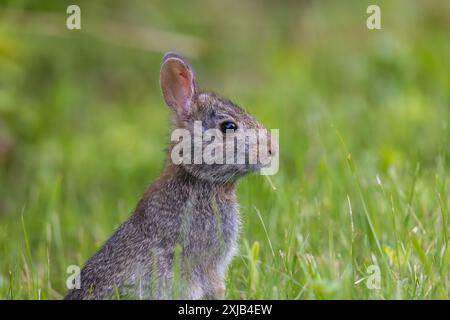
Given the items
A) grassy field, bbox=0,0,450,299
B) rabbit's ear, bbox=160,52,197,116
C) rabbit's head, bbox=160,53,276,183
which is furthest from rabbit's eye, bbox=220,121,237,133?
grassy field, bbox=0,0,450,299

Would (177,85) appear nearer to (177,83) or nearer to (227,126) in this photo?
(177,83)

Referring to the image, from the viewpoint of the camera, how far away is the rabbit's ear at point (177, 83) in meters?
5.02

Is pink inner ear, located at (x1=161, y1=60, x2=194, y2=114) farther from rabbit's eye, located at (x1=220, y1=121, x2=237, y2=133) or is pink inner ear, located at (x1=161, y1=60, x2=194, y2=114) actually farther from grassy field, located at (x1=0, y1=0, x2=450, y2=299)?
grassy field, located at (x1=0, y1=0, x2=450, y2=299)

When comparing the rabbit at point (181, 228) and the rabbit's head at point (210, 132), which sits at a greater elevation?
the rabbit's head at point (210, 132)

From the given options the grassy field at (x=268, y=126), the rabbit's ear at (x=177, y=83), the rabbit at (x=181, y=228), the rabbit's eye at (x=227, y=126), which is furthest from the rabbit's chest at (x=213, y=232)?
the rabbit's ear at (x=177, y=83)

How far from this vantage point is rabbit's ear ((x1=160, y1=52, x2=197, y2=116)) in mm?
5020

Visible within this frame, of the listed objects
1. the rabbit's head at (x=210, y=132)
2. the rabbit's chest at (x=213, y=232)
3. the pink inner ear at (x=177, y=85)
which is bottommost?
the rabbit's chest at (x=213, y=232)

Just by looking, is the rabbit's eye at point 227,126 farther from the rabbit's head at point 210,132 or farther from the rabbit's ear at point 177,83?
the rabbit's ear at point 177,83

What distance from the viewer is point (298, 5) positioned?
11.3 meters

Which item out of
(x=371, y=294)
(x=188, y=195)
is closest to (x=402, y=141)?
(x=188, y=195)

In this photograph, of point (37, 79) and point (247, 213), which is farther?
point (37, 79)
